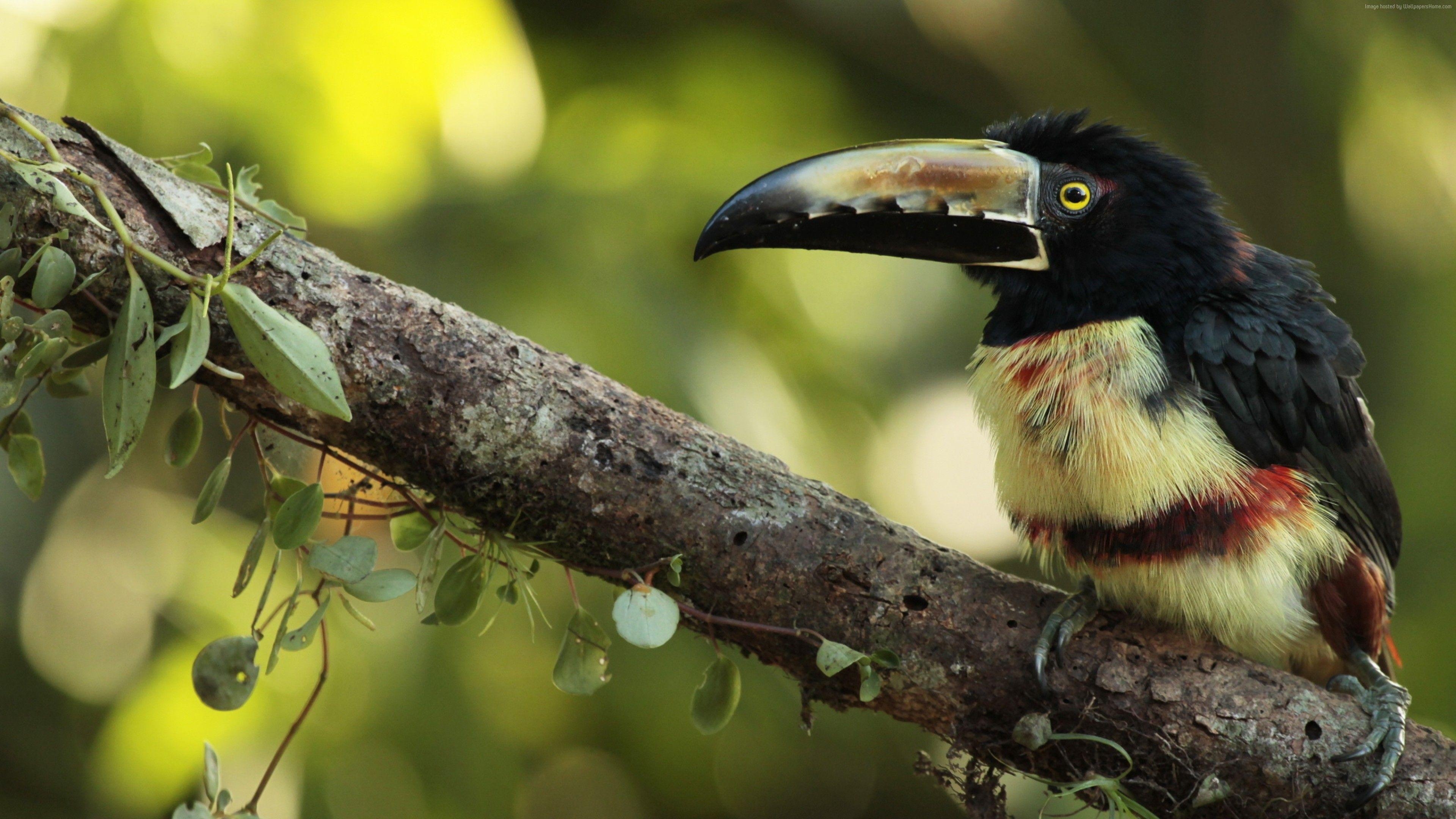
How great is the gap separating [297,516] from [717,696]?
538 mm

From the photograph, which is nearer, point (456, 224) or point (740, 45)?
point (456, 224)

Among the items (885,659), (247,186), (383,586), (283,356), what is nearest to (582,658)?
(383,586)

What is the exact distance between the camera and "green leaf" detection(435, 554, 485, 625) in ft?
4.34

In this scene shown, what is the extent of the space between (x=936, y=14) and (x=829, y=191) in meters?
2.78

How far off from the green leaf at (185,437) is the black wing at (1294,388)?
134cm

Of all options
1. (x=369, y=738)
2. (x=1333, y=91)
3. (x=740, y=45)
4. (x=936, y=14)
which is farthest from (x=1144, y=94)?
(x=369, y=738)

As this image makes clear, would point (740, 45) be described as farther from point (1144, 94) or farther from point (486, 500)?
point (486, 500)

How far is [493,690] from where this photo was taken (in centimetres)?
341

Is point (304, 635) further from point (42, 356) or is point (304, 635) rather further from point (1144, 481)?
point (1144, 481)

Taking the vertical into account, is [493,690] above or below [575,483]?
below

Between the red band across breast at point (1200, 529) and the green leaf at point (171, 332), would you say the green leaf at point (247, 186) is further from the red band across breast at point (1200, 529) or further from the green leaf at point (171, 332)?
the red band across breast at point (1200, 529)

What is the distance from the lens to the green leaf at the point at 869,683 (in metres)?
1.32

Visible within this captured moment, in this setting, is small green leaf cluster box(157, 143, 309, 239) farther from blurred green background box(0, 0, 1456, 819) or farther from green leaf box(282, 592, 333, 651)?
blurred green background box(0, 0, 1456, 819)

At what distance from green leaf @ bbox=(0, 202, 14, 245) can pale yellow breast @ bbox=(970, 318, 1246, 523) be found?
128 centimetres
